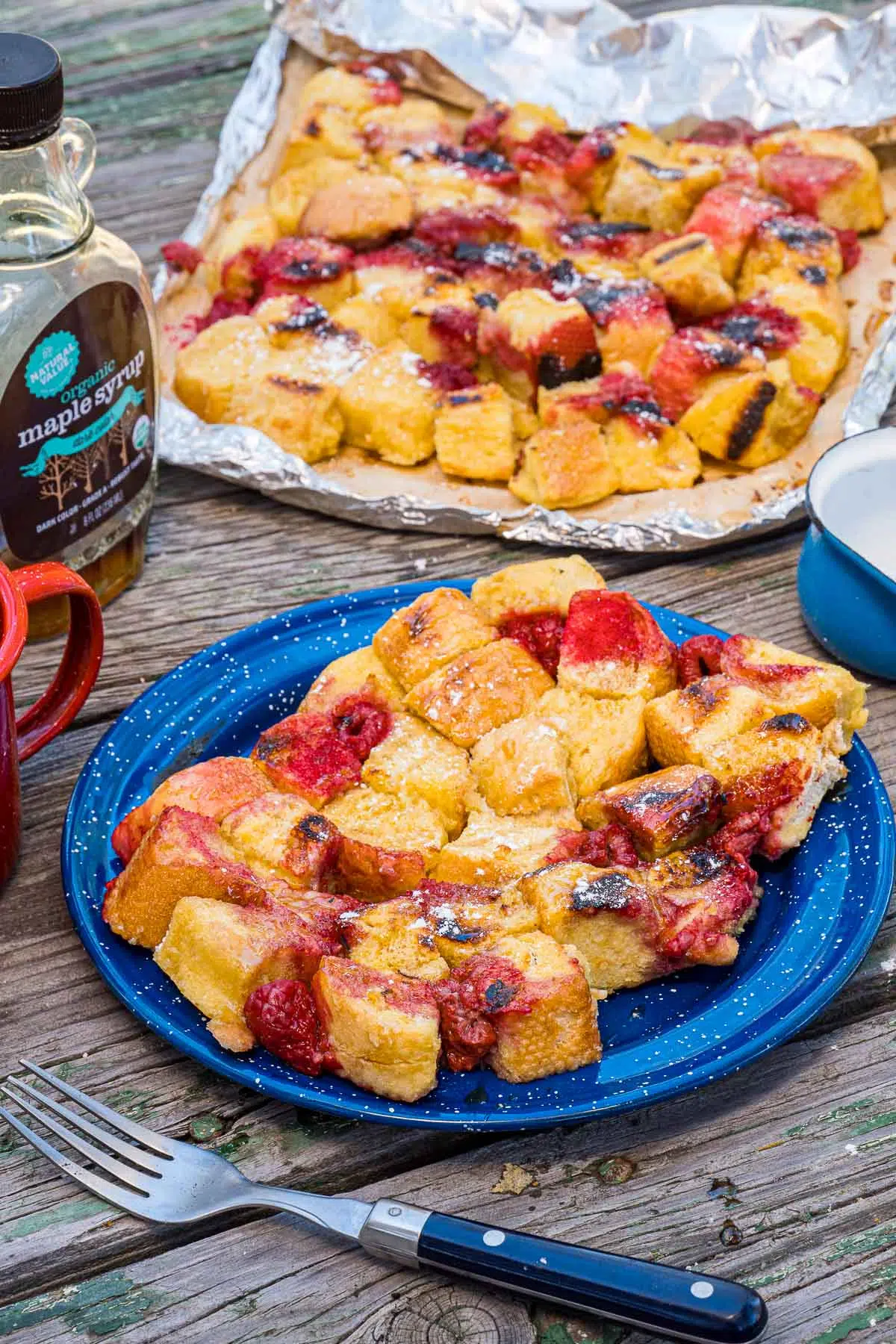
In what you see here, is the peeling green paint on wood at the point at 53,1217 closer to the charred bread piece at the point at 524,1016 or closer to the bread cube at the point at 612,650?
the charred bread piece at the point at 524,1016

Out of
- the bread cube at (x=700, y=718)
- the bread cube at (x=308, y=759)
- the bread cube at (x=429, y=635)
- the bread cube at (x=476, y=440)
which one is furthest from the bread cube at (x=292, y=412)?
the bread cube at (x=700, y=718)

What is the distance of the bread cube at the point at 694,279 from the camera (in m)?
2.15

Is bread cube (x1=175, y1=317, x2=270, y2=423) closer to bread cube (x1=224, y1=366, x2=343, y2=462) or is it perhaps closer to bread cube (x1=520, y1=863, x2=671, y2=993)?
bread cube (x1=224, y1=366, x2=343, y2=462)

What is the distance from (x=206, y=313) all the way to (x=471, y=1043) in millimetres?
1406

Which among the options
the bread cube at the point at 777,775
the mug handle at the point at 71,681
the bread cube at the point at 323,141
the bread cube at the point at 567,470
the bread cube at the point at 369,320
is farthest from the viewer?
the bread cube at the point at 323,141

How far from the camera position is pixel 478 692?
149cm

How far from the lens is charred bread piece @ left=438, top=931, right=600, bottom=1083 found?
1201mm

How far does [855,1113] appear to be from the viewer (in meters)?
1.29

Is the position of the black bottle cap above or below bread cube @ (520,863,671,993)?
above

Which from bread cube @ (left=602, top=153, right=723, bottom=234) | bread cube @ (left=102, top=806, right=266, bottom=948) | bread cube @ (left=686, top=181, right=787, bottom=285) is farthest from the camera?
bread cube @ (left=602, top=153, right=723, bottom=234)

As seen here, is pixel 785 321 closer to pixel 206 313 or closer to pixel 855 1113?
pixel 206 313

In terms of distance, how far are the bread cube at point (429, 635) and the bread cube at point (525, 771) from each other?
0.12 metres

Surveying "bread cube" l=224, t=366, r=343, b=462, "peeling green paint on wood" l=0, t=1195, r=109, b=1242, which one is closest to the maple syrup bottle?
"bread cube" l=224, t=366, r=343, b=462

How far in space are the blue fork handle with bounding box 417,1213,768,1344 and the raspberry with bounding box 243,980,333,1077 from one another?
0.16 meters
